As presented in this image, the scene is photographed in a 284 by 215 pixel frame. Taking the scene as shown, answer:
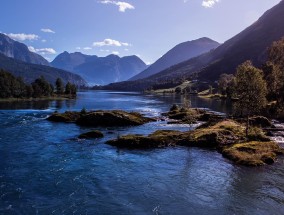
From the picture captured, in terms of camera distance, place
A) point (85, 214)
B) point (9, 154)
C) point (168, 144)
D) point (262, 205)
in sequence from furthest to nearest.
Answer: point (168, 144), point (9, 154), point (262, 205), point (85, 214)

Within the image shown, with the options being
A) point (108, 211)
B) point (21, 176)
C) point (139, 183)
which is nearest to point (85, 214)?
point (108, 211)

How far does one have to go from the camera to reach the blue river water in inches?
1316

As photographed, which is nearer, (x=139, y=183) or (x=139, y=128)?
(x=139, y=183)

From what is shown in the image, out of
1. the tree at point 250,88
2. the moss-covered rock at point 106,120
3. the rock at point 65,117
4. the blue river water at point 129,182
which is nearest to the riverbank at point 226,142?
the blue river water at point 129,182

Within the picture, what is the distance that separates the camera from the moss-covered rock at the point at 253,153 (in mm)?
50534

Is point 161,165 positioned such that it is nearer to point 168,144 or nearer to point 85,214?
point 168,144

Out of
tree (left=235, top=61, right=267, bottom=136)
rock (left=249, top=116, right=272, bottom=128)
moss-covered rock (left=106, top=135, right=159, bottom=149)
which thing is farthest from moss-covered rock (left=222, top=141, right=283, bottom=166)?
rock (left=249, top=116, right=272, bottom=128)

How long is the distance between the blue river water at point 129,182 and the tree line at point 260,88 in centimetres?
1959

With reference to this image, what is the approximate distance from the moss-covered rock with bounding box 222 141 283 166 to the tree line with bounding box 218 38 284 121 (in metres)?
13.6

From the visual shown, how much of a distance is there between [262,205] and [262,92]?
42.9 m

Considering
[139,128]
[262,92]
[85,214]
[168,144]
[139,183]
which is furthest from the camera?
[139,128]

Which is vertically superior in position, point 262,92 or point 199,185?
point 262,92

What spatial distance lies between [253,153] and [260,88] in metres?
22.4

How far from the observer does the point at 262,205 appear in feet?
113
